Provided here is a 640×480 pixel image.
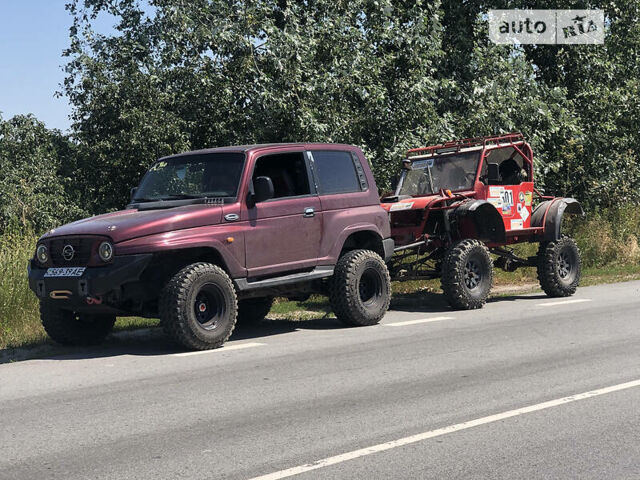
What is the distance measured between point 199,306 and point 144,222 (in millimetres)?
1108

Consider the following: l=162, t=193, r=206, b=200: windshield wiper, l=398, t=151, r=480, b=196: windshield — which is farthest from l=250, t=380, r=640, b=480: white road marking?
l=398, t=151, r=480, b=196: windshield

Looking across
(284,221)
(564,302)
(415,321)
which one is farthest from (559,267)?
(284,221)

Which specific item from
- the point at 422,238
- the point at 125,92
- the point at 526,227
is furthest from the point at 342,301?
the point at 125,92

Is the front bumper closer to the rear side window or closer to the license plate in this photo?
the license plate

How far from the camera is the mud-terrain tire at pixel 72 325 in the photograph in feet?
34.6

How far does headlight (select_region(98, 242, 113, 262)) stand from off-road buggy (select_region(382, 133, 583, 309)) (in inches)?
199

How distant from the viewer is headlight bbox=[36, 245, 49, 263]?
34.0 feet

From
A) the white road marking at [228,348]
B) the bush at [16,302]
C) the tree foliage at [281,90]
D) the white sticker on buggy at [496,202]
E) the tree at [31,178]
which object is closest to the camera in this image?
the white road marking at [228,348]

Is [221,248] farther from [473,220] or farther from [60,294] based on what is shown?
[473,220]

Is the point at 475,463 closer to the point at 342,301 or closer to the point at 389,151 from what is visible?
the point at 342,301

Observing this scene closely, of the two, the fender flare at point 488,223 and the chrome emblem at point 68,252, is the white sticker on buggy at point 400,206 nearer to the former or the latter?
the fender flare at point 488,223

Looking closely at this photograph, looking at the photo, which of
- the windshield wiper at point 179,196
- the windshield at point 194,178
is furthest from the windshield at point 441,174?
the windshield wiper at point 179,196

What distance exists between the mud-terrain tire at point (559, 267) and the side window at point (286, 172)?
5.29 m

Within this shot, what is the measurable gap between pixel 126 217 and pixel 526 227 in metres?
7.30
